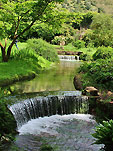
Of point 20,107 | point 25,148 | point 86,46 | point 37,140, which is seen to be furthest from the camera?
point 86,46

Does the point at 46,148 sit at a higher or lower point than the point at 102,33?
lower

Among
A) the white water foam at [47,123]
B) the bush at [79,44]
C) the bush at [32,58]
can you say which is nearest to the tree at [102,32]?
the bush at [79,44]

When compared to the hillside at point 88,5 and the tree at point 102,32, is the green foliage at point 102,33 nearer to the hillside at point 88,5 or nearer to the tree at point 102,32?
the tree at point 102,32

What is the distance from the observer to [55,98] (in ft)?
30.7

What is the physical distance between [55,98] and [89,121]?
182 centimetres

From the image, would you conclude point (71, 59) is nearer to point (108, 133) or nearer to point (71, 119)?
point (71, 119)

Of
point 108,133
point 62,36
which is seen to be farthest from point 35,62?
point 62,36

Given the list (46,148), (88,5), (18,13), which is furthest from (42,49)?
(88,5)

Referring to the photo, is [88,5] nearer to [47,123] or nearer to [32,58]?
[32,58]

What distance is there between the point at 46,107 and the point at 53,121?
855mm

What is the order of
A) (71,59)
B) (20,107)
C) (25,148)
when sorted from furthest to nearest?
(71,59)
(20,107)
(25,148)

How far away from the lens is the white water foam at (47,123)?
7449mm

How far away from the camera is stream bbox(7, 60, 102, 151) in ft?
21.1

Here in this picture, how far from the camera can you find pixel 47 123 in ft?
26.9
